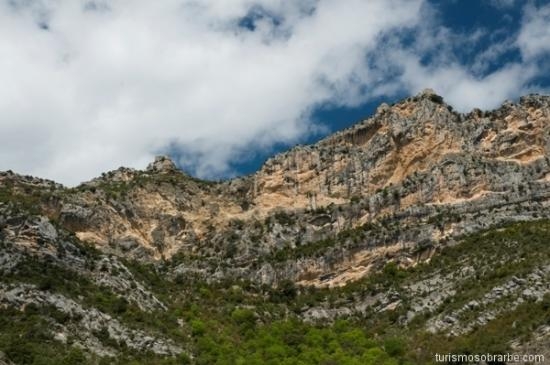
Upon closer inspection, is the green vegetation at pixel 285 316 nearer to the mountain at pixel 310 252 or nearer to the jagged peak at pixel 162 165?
the mountain at pixel 310 252

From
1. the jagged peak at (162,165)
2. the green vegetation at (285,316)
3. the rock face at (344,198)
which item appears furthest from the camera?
the jagged peak at (162,165)

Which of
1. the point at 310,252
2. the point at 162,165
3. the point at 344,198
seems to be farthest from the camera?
the point at 162,165

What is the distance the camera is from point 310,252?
10575 cm

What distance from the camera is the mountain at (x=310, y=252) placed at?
240 ft

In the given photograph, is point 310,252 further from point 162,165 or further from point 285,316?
point 162,165

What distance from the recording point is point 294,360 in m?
74.7

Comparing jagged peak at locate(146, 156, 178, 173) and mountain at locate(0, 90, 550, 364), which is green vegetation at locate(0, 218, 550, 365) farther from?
jagged peak at locate(146, 156, 178, 173)

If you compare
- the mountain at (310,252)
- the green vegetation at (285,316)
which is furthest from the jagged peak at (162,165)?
the green vegetation at (285,316)

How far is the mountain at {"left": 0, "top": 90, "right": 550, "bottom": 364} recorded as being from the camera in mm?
73062

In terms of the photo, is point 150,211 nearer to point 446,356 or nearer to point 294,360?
point 294,360

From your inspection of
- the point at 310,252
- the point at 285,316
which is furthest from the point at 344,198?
the point at 285,316

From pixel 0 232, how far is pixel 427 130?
5898cm

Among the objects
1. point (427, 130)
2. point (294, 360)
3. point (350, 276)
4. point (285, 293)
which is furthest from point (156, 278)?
point (427, 130)

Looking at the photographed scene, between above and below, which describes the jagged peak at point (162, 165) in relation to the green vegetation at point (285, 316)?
above
